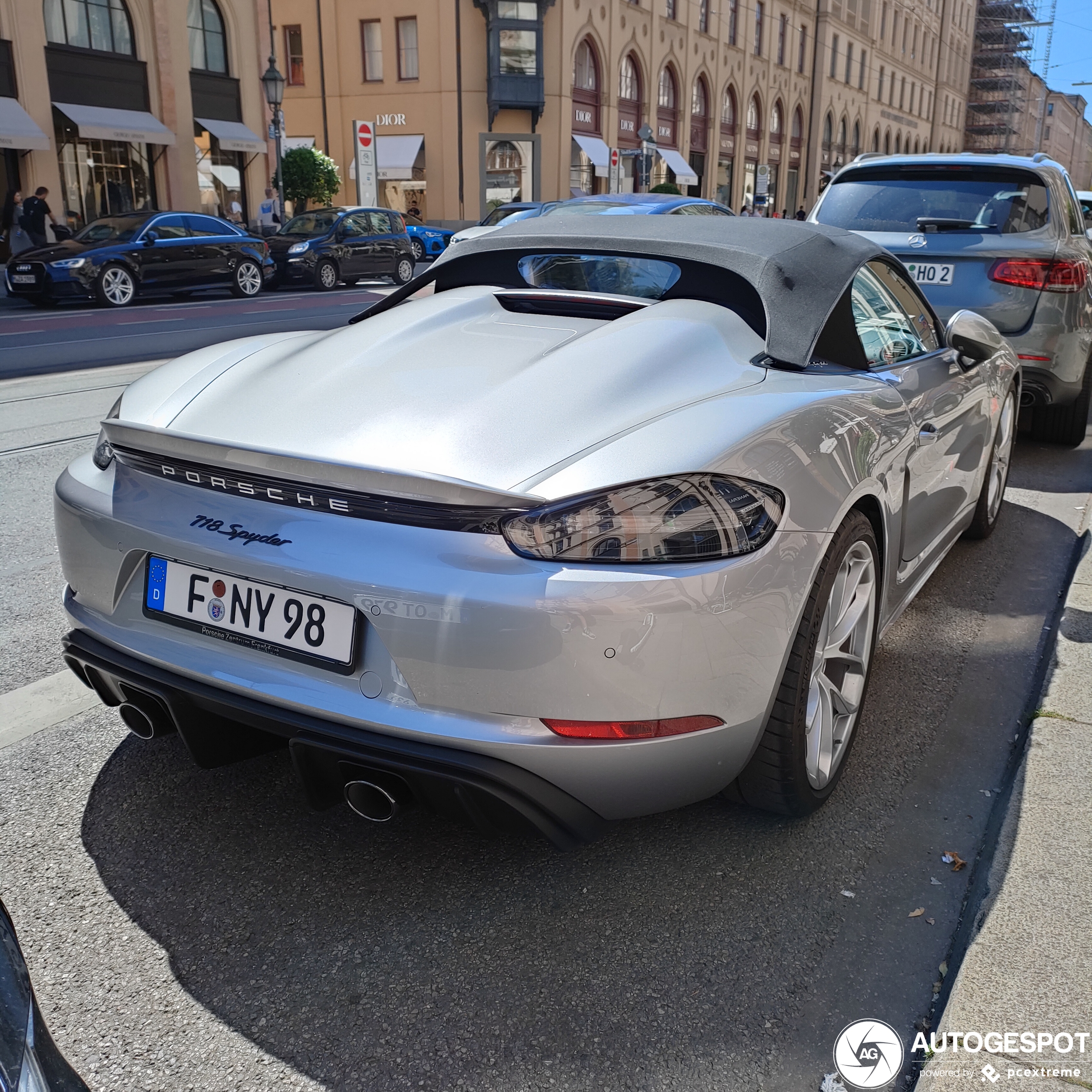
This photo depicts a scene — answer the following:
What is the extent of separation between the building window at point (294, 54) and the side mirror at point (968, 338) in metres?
43.7

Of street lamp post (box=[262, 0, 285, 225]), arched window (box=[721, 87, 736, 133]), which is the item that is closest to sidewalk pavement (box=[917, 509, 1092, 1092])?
street lamp post (box=[262, 0, 285, 225])

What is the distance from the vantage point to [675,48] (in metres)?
47.7

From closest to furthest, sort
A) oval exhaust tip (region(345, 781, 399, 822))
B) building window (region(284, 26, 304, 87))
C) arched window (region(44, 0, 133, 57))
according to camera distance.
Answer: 1. oval exhaust tip (region(345, 781, 399, 822))
2. arched window (region(44, 0, 133, 57))
3. building window (region(284, 26, 304, 87))

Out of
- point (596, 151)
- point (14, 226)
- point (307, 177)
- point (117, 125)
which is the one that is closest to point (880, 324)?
point (14, 226)

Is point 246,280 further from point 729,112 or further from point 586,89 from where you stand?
point 729,112

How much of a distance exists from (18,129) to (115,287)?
9104 millimetres

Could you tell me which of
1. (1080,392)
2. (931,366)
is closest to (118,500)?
(931,366)

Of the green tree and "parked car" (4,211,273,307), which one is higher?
the green tree

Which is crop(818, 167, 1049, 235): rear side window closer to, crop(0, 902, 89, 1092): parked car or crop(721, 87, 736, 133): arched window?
crop(0, 902, 89, 1092): parked car

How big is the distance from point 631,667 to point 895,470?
49.6 inches

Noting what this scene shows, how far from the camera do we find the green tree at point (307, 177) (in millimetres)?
30719

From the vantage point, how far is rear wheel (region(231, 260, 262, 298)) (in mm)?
19094

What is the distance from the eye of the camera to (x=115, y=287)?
17141 mm

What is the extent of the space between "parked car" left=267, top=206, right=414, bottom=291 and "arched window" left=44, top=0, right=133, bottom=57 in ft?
28.7
